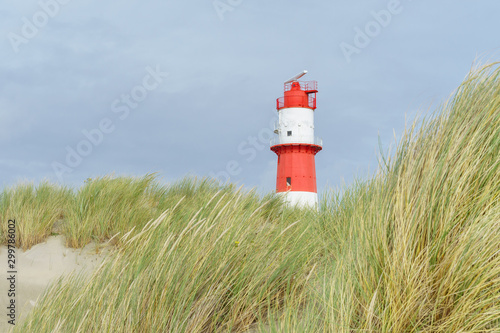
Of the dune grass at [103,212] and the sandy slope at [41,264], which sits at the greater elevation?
the dune grass at [103,212]

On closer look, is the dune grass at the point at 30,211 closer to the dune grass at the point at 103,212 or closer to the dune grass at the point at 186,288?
the dune grass at the point at 103,212

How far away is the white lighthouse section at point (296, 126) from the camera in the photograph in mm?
19703

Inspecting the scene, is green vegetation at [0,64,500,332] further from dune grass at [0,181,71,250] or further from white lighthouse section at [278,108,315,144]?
white lighthouse section at [278,108,315,144]

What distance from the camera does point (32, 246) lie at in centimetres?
637

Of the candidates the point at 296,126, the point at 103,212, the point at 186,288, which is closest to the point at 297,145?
the point at 296,126

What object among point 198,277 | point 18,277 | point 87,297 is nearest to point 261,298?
point 198,277

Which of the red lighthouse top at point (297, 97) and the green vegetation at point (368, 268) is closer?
the green vegetation at point (368, 268)

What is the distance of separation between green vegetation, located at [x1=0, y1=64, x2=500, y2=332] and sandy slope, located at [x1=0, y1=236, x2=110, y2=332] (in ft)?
7.54

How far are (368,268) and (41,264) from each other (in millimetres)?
4984

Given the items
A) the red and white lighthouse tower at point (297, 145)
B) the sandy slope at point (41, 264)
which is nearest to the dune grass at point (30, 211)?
the sandy slope at point (41, 264)

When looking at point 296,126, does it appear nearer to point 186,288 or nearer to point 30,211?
point 30,211

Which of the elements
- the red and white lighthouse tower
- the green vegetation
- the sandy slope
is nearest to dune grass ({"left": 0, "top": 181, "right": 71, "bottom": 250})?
the sandy slope

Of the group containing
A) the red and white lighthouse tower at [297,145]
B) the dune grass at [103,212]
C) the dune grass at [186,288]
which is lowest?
the dune grass at [186,288]

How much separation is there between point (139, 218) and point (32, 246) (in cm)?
166
